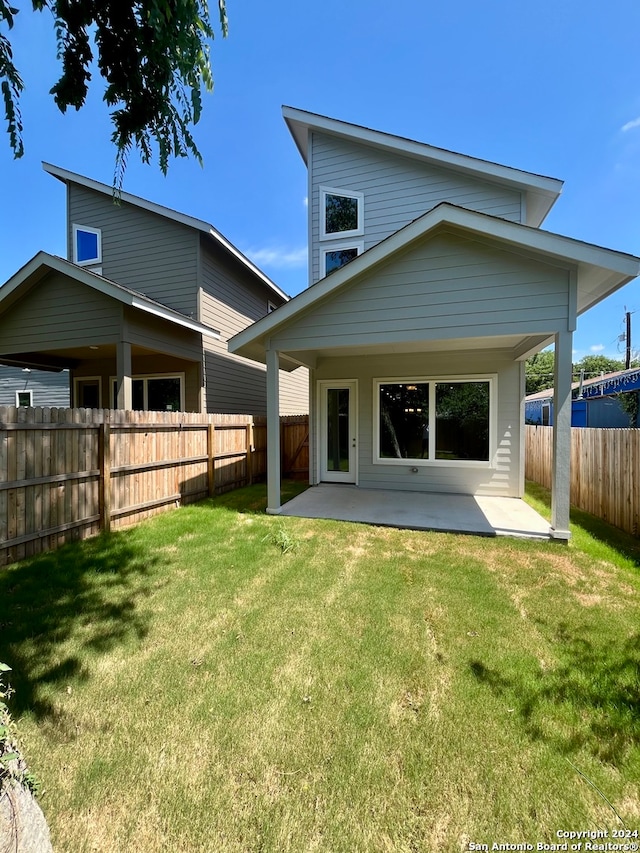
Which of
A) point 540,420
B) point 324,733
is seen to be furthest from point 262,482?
point 540,420

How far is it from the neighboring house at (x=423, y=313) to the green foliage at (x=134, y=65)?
3.43 metres

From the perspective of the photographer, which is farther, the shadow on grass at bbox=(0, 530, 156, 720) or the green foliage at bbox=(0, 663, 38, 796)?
the shadow on grass at bbox=(0, 530, 156, 720)

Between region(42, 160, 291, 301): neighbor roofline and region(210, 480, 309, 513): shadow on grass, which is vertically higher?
region(42, 160, 291, 301): neighbor roofline

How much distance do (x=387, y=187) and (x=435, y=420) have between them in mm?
5766

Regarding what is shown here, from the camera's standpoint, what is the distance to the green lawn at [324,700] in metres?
1.68

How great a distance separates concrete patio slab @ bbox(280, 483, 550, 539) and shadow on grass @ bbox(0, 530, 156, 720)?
2991 mm

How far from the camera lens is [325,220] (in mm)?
9234

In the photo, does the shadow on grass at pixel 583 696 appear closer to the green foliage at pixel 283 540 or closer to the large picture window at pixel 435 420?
the green foliage at pixel 283 540

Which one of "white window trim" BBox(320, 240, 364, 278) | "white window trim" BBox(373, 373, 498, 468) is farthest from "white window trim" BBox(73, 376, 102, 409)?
"white window trim" BBox(373, 373, 498, 468)

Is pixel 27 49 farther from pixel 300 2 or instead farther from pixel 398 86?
pixel 398 86

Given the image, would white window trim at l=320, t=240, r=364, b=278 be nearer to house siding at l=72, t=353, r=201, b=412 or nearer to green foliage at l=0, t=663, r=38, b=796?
house siding at l=72, t=353, r=201, b=412

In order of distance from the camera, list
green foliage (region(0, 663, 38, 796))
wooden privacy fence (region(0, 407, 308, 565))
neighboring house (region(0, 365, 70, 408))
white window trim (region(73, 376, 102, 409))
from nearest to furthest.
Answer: green foliage (region(0, 663, 38, 796)) → wooden privacy fence (region(0, 407, 308, 565)) → white window trim (region(73, 376, 102, 409)) → neighboring house (region(0, 365, 70, 408))

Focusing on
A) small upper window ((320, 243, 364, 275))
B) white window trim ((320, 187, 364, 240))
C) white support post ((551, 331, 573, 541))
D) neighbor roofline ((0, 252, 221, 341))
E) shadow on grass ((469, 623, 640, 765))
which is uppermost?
white window trim ((320, 187, 364, 240))

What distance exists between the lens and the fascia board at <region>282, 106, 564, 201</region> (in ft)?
24.5
